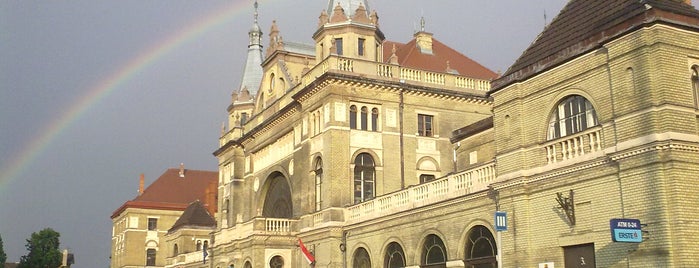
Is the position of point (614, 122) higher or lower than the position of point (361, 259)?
higher

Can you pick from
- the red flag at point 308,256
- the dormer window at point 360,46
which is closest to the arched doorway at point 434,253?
the red flag at point 308,256

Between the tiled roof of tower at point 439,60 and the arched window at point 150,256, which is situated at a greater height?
the tiled roof of tower at point 439,60

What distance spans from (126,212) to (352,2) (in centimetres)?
5693

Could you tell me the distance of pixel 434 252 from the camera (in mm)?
30422

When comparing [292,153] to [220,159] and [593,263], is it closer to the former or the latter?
[220,159]

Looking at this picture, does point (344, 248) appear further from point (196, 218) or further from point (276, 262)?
point (196, 218)

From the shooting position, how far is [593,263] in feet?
70.1

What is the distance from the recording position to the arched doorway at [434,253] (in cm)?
2973

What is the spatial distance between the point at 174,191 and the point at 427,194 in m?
69.2

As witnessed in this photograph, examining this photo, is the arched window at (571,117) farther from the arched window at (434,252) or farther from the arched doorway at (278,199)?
the arched doorway at (278,199)

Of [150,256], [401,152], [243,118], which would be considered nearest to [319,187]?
[401,152]

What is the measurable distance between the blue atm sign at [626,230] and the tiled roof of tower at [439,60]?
1118 inches

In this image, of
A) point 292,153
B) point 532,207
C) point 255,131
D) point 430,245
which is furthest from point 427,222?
point 255,131

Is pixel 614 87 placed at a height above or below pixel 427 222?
above
